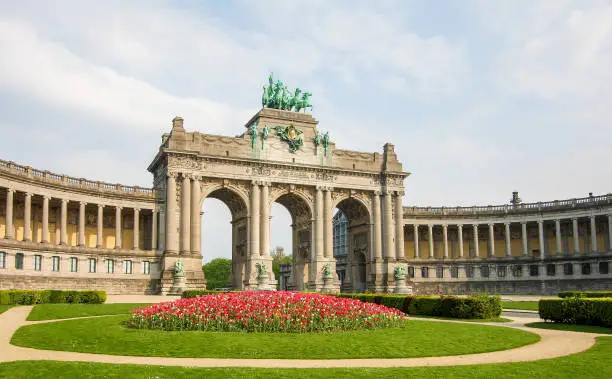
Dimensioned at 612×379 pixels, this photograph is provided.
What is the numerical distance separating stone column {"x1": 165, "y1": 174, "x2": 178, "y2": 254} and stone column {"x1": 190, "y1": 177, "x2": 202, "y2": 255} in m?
2.26

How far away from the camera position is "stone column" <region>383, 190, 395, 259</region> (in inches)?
3364

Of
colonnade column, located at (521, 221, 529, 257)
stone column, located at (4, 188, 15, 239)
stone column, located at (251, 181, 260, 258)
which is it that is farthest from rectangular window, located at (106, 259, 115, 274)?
colonnade column, located at (521, 221, 529, 257)

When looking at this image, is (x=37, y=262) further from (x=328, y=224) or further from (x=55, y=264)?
(x=328, y=224)

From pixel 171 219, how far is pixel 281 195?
50.7 ft

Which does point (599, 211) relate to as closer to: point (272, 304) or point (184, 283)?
point (184, 283)

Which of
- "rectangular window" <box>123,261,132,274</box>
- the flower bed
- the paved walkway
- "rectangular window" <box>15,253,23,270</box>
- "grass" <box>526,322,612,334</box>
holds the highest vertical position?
"rectangular window" <box>15,253,23,270</box>

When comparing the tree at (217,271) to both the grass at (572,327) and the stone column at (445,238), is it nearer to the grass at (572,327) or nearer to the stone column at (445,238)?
the stone column at (445,238)

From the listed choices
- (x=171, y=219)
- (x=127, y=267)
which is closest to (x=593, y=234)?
(x=171, y=219)

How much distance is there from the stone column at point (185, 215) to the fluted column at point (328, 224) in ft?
61.3

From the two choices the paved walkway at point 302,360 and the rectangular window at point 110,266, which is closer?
the paved walkway at point 302,360

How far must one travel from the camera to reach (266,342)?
24.7 m

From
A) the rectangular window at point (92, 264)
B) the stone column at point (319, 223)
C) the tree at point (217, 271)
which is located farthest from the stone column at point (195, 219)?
the tree at point (217, 271)

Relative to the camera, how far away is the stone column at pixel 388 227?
280ft

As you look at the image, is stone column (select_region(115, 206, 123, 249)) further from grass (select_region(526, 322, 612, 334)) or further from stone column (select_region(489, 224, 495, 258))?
stone column (select_region(489, 224, 495, 258))
